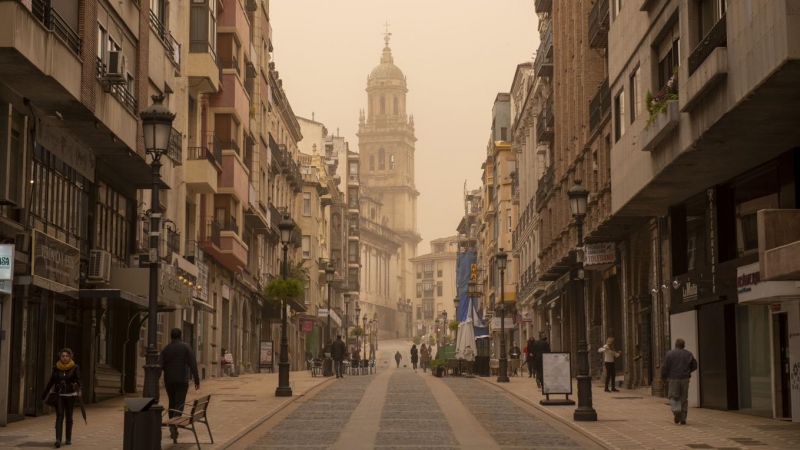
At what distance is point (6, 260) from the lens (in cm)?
2173

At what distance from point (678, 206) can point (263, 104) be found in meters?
31.9

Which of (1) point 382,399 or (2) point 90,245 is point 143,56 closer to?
(2) point 90,245

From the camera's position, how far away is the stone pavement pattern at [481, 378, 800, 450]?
63.9ft

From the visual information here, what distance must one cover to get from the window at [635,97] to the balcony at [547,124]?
20806 mm

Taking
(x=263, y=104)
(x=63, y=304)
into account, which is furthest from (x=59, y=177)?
(x=263, y=104)

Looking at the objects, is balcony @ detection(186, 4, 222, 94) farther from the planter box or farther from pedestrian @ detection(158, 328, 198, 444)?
pedestrian @ detection(158, 328, 198, 444)

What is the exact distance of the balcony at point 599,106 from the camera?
123 ft

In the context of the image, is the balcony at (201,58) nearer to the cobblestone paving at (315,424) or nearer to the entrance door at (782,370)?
the cobblestone paving at (315,424)

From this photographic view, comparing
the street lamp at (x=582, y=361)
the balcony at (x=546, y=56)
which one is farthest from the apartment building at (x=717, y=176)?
the balcony at (x=546, y=56)

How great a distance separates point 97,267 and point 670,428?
13.8 metres

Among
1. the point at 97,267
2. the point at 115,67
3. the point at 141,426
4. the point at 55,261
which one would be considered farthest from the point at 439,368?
the point at 141,426

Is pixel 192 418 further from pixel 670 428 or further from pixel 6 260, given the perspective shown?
pixel 670 428

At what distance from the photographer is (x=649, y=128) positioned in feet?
91.6

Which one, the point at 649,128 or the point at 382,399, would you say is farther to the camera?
the point at 382,399
